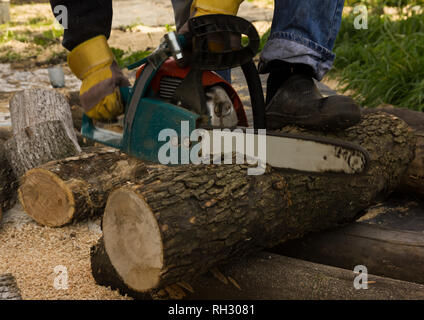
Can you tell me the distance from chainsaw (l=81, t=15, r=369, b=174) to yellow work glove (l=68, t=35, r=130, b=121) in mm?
115

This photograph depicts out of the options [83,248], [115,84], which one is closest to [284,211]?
[83,248]

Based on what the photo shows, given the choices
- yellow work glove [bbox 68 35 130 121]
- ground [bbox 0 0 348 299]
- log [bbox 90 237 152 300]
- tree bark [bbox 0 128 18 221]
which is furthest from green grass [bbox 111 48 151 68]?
log [bbox 90 237 152 300]

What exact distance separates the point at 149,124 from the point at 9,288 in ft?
2.63

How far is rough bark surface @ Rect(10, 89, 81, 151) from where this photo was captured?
2826 millimetres

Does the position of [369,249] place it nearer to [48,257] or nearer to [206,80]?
[206,80]

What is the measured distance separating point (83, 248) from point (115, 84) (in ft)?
2.45

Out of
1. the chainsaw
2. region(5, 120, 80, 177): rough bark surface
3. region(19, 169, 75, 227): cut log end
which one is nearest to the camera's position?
the chainsaw

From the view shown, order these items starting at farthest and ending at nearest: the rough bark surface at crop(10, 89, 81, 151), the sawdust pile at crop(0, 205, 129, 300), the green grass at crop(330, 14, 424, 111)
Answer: the green grass at crop(330, 14, 424, 111) < the rough bark surface at crop(10, 89, 81, 151) < the sawdust pile at crop(0, 205, 129, 300)

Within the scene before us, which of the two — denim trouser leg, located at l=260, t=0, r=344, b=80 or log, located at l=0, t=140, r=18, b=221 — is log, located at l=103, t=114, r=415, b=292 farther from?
log, located at l=0, t=140, r=18, b=221

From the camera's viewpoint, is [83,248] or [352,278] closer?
[352,278]

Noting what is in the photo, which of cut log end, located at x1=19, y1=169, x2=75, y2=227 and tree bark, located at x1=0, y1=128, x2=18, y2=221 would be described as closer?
cut log end, located at x1=19, y1=169, x2=75, y2=227

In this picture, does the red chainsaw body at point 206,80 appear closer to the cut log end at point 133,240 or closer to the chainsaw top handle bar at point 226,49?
the chainsaw top handle bar at point 226,49
